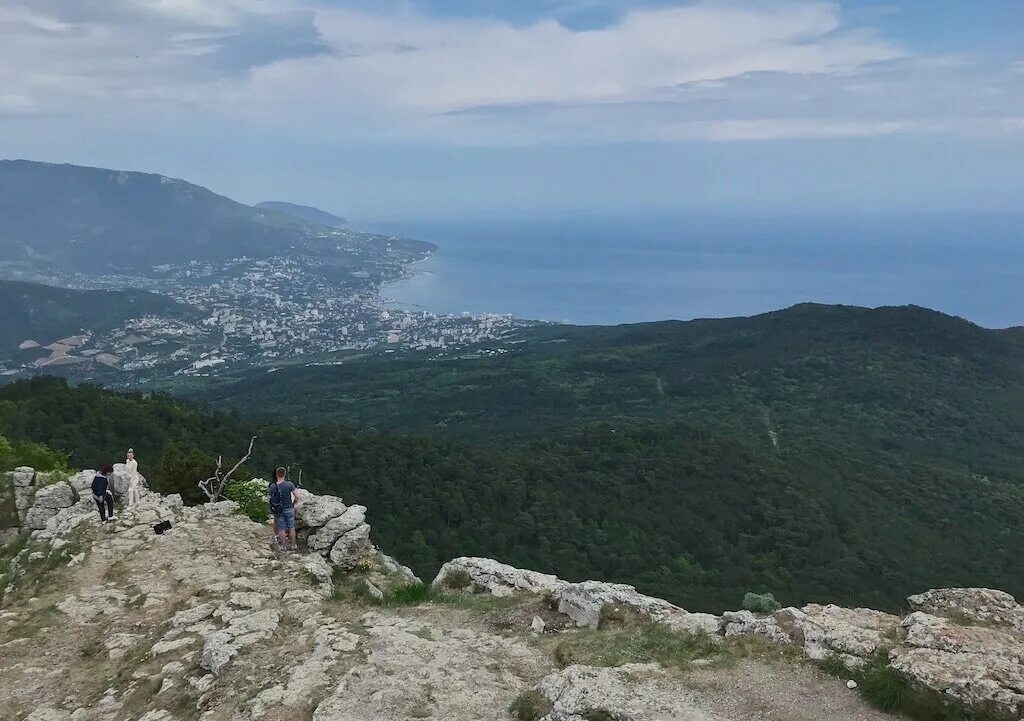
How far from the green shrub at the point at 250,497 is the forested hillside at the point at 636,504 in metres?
17.7

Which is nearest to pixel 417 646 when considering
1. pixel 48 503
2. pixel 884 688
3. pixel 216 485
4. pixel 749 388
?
pixel 884 688

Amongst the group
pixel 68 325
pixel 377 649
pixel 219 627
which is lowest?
pixel 68 325

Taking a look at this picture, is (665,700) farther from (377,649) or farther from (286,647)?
(286,647)

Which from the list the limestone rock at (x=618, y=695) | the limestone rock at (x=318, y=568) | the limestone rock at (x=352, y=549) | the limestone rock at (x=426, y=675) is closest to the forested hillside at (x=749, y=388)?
the limestone rock at (x=352, y=549)

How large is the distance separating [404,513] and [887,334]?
336ft

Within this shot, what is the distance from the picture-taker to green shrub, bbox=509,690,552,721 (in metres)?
8.08

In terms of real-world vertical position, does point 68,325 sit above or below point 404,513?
below

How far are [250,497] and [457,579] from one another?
23.1 feet

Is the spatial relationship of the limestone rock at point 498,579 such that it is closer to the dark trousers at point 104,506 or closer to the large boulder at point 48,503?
the dark trousers at point 104,506

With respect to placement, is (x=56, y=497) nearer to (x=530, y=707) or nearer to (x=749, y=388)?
(x=530, y=707)

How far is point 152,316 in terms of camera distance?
196 metres

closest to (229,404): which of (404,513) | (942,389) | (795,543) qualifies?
(404,513)

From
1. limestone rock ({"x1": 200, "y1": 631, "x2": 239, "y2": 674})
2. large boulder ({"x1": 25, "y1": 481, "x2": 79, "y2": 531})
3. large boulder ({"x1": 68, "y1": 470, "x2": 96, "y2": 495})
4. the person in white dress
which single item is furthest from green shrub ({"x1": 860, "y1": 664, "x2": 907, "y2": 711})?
large boulder ({"x1": 25, "y1": 481, "x2": 79, "y2": 531})

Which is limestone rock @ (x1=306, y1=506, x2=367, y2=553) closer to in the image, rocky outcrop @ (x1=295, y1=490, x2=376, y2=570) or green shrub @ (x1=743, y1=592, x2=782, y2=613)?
rocky outcrop @ (x1=295, y1=490, x2=376, y2=570)
